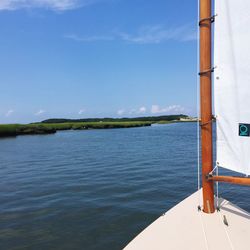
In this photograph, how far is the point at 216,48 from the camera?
6410mm

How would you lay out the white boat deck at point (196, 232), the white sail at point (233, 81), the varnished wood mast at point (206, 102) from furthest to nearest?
the varnished wood mast at point (206, 102) → the white sail at point (233, 81) → the white boat deck at point (196, 232)

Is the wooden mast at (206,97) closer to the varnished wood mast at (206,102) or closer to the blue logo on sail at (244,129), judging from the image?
the varnished wood mast at (206,102)

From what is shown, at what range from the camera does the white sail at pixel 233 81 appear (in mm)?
6082

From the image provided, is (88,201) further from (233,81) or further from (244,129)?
(233,81)

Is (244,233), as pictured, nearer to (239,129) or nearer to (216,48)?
(239,129)

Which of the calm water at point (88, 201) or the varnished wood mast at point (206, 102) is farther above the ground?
the varnished wood mast at point (206, 102)

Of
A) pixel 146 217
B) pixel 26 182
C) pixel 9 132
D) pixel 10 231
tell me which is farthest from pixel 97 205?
pixel 9 132

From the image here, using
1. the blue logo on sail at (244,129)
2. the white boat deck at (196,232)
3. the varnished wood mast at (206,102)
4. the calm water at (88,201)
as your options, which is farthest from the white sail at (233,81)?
the calm water at (88,201)

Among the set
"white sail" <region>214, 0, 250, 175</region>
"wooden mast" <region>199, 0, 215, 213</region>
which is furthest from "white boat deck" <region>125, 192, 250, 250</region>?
"white sail" <region>214, 0, 250, 175</region>

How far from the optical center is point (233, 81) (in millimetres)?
6293

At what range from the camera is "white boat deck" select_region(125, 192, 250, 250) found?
5.48 m

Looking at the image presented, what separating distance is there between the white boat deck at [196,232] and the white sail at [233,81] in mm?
1122

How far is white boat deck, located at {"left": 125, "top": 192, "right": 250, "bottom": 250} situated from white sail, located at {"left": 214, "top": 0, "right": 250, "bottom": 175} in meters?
Result: 1.12

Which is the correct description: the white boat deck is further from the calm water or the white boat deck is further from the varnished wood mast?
the calm water
